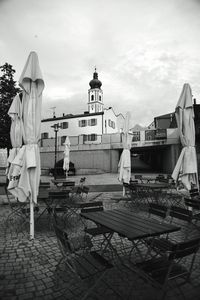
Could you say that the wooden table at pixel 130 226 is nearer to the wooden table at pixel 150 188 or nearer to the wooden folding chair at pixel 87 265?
the wooden folding chair at pixel 87 265

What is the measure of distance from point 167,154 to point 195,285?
2371cm

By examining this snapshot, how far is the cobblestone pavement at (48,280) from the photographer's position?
2453 millimetres

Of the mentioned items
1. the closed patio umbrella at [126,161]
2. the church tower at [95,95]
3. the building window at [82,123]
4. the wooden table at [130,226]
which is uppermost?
the church tower at [95,95]

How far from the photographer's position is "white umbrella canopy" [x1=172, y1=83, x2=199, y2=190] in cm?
559

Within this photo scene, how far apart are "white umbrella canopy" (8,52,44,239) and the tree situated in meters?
12.8

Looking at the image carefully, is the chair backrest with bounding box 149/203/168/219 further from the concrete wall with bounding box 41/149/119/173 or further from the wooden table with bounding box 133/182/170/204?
the concrete wall with bounding box 41/149/119/173

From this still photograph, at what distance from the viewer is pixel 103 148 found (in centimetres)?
2775

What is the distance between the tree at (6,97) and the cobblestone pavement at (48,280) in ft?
44.5

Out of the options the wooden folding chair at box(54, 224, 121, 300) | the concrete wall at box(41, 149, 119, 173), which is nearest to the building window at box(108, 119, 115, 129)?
the concrete wall at box(41, 149, 119, 173)

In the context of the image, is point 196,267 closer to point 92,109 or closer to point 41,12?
point 41,12

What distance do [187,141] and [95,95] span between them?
6106 centimetres

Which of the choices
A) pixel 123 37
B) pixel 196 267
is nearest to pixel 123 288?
pixel 196 267

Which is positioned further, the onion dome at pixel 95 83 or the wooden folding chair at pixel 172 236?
the onion dome at pixel 95 83

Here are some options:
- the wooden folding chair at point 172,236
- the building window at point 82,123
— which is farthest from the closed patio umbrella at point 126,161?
the building window at point 82,123
